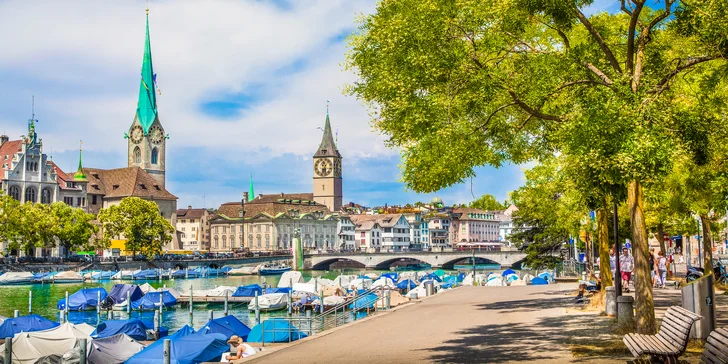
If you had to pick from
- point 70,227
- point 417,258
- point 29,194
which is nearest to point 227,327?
point 70,227

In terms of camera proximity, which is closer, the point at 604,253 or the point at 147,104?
the point at 604,253

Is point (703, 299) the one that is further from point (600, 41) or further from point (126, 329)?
point (126, 329)

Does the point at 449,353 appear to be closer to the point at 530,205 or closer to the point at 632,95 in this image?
Result: the point at 632,95

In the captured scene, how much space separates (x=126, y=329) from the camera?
3469 centimetres

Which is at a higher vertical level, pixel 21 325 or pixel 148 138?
pixel 148 138

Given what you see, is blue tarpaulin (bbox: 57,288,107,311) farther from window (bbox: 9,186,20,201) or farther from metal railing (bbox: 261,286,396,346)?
window (bbox: 9,186,20,201)

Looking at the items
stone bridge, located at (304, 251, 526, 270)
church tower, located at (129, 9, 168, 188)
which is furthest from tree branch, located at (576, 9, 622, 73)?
church tower, located at (129, 9, 168, 188)

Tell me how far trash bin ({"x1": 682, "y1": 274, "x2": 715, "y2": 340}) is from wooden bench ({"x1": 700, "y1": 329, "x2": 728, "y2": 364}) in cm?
355

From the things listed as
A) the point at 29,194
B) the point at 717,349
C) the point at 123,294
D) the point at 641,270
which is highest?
the point at 29,194

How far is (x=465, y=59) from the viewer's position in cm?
1880

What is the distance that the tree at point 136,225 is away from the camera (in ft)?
385

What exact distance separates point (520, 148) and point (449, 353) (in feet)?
29.1

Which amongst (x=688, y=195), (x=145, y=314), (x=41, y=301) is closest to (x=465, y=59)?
(x=688, y=195)

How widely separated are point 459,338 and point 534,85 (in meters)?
6.61
